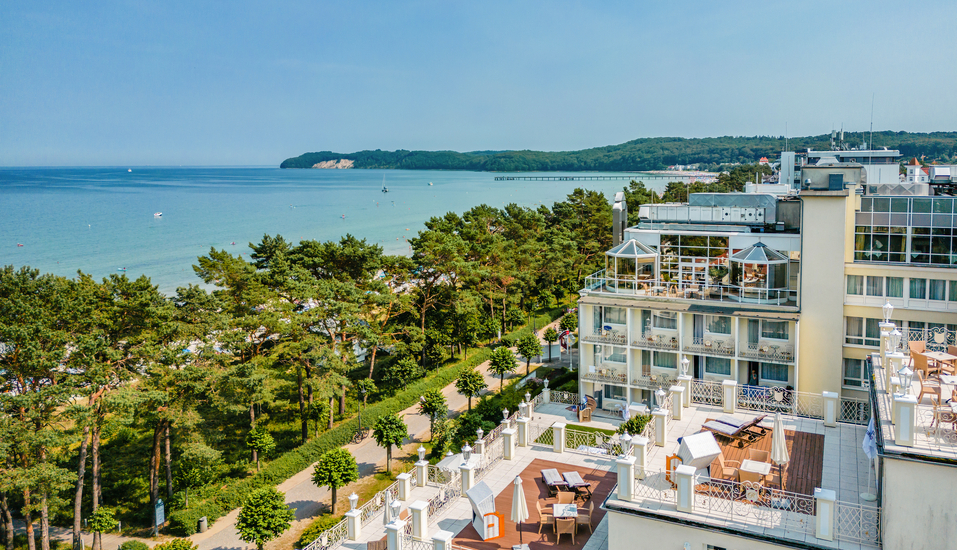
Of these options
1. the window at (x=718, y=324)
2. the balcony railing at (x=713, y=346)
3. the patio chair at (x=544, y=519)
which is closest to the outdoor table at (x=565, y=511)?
the patio chair at (x=544, y=519)

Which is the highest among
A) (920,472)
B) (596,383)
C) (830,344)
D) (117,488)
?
(920,472)

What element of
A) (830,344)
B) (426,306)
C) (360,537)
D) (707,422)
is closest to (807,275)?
(830,344)

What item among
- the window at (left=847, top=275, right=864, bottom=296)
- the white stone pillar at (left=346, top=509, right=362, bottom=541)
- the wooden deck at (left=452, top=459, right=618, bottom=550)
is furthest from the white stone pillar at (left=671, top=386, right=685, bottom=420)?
the window at (left=847, top=275, right=864, bottom=296)

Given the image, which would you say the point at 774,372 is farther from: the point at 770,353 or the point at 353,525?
the point at 353,525

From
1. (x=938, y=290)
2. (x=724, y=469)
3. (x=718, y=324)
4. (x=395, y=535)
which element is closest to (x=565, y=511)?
(x=724, y=469)

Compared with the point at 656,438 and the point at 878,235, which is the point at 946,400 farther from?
the point at 878,235
